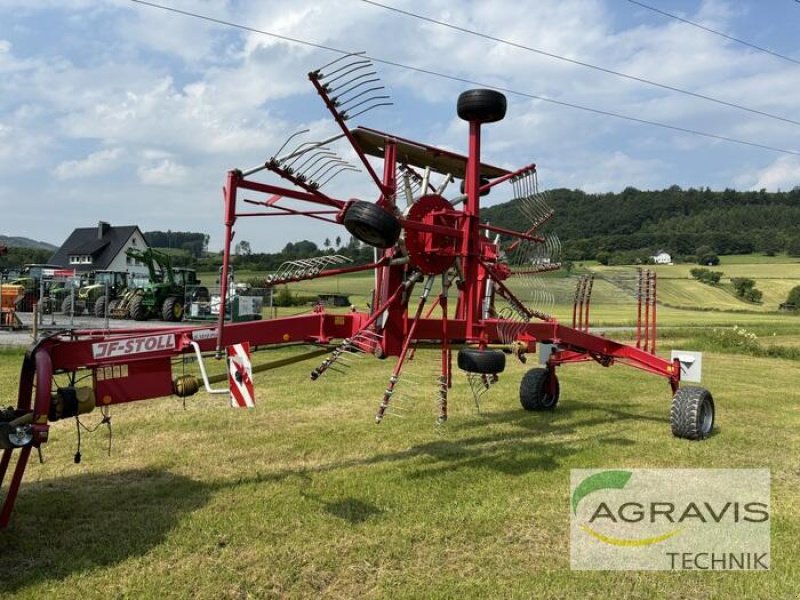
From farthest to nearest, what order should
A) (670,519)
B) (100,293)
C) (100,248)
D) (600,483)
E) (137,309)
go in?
1. (100,248)
2. (100,293)
3. (137,309)
4. (600,483)
5. (670,519)

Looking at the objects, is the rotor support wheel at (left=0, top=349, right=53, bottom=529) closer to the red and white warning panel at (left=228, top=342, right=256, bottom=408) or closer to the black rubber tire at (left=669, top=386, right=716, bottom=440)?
the red and white warning panel at (left=228, top=342, right=256, bottom=408)

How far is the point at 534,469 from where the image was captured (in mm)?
7172

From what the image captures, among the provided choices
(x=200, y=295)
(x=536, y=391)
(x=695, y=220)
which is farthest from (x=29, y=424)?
(x=695, y=220)

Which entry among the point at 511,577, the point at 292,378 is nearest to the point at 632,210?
the point at 292,378

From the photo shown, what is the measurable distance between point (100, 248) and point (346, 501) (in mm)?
67385

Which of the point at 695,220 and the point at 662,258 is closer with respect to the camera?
the point at 662,258

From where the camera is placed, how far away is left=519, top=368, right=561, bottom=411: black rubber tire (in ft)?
35.1

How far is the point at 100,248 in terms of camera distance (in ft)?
217

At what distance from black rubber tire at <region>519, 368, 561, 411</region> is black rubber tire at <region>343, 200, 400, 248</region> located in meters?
5.82

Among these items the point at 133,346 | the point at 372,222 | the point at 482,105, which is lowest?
the point at 133,346

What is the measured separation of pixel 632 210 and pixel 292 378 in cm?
11320

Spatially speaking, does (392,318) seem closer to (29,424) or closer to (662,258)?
(29,424)

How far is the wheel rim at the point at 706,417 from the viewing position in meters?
8.84

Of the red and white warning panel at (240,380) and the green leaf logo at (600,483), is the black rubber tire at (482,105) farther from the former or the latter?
the green leaf logo at (600,483)
